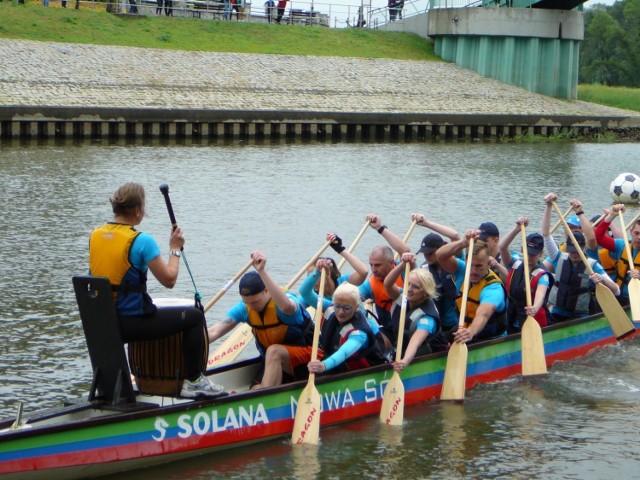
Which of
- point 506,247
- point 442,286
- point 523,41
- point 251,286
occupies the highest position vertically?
point 523,41

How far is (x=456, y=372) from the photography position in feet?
31.3

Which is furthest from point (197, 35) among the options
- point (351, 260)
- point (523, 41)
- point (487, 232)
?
point (351, 260)

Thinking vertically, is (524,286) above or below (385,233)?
below

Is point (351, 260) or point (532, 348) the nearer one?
point (351, 260)

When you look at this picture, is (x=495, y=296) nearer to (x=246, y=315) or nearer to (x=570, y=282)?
(x=570, y=282)

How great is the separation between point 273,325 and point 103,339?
1680 millimetres

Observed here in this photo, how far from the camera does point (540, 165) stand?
29.5 m

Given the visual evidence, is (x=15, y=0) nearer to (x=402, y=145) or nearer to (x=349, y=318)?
(x=402, y=145)

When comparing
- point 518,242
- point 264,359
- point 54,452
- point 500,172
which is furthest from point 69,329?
point 500,172

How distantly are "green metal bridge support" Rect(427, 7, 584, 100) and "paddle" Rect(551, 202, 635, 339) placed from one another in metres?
32.7

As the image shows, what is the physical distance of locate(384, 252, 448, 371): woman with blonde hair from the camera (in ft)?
30.1

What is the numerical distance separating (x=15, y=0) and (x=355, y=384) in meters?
36.9

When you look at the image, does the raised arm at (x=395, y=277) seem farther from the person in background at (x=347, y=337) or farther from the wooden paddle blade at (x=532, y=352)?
the wooden paddle blade at (x=532, y=352)

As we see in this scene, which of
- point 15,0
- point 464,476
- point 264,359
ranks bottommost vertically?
point 464,476
